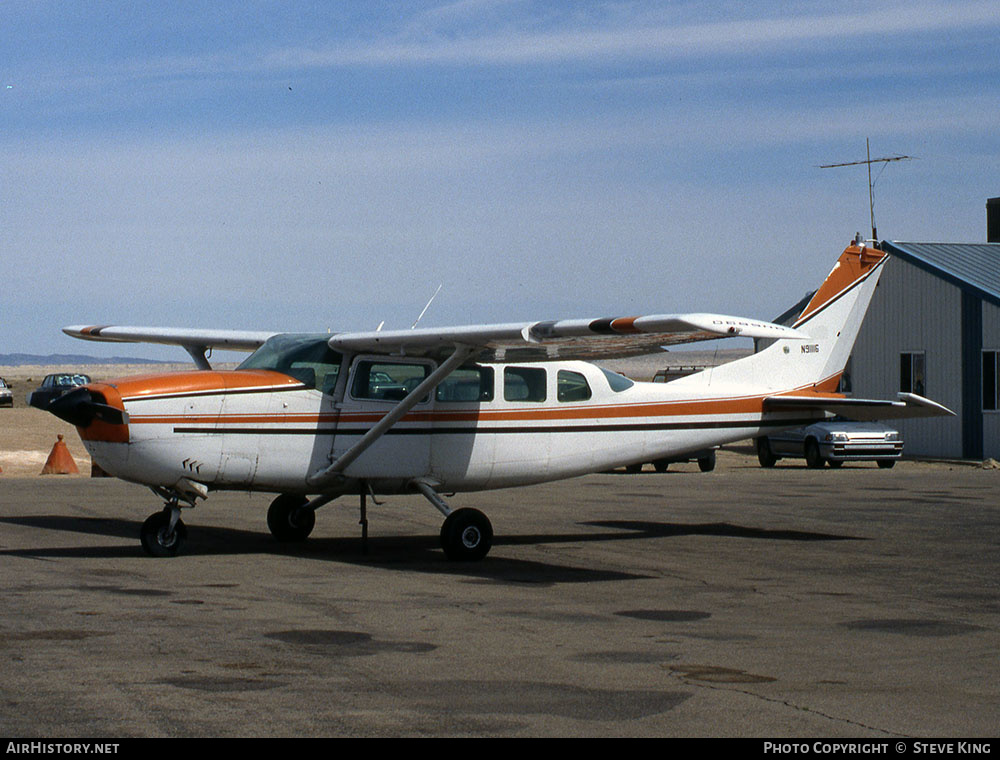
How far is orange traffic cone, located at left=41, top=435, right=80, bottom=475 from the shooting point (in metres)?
28.2

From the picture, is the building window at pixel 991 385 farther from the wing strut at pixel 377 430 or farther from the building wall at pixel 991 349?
the wing strut at pixel 377 430

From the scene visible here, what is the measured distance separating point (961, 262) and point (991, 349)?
4151mm

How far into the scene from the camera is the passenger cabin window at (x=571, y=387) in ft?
50.3

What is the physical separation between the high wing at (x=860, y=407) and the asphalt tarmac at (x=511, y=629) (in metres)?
1.54

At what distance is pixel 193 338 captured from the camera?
55.6 ft

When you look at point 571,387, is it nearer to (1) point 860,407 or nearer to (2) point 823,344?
(1) point 860,407

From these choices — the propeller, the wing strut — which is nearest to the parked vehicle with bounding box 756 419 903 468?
the wing strut

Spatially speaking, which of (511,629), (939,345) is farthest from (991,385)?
(511,629)

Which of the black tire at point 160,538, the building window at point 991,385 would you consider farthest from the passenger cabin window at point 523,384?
the building window at point 991,385

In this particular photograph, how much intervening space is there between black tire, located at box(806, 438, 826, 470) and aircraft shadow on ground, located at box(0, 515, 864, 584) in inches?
581

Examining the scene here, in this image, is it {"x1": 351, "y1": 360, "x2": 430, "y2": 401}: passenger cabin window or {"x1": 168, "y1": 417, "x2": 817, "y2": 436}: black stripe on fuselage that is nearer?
{"x1": 168, "y1": 417, "x2": 817, "y2": 436}: black stripe on fuselage

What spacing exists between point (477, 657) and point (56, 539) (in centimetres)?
861

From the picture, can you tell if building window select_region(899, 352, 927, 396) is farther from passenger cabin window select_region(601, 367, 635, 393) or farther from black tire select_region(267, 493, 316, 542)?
black tire select_region(267, 493, 316, 542)
